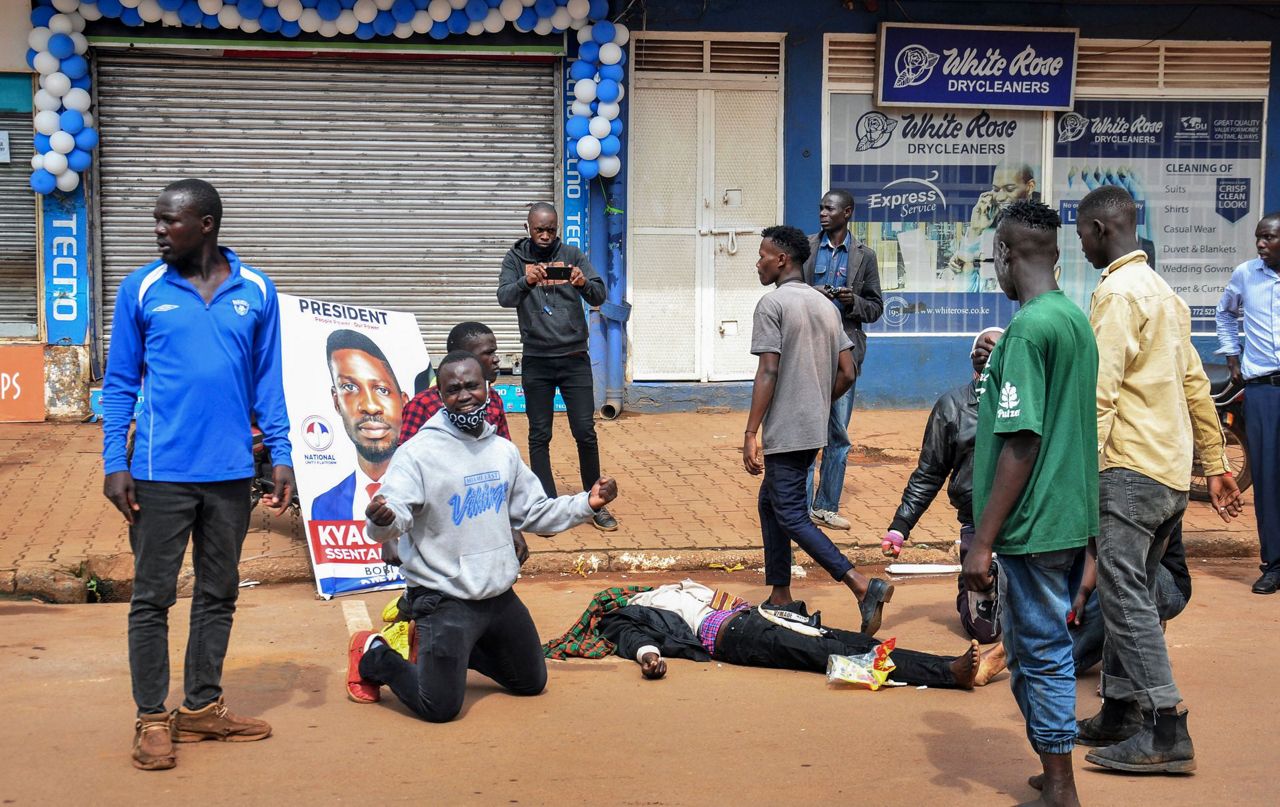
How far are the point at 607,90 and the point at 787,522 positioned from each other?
6426 mm

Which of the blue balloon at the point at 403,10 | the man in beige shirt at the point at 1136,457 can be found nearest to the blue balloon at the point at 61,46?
the blue balloon at the point at 403,10

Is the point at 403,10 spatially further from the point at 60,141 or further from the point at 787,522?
the point at 787,522

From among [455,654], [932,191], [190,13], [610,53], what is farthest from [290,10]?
[455,654]

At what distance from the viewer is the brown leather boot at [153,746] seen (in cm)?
472

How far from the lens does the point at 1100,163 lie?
13477 mm

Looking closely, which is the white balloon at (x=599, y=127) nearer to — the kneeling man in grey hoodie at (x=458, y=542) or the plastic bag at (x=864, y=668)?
the kneeling man in grey hoodie at (x=458, y=542)

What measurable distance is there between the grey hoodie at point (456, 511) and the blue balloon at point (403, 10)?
7374 mm

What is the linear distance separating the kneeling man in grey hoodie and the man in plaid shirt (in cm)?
80

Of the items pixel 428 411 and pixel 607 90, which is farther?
pixel 607 90

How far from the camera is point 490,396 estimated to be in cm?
643

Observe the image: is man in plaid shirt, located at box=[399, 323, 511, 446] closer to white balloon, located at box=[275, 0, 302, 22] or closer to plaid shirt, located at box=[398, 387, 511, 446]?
plaid shirt, located at box=[398, 387, 511, 446]

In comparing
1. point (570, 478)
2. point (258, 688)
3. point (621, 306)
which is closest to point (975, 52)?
point (621, 306)

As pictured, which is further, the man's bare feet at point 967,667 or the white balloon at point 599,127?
the white balloon at point 599,127

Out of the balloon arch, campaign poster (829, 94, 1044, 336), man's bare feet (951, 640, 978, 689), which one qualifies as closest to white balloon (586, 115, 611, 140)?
the balloon arch
